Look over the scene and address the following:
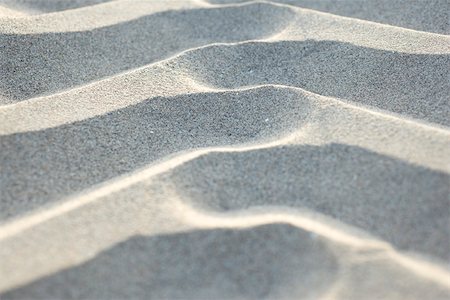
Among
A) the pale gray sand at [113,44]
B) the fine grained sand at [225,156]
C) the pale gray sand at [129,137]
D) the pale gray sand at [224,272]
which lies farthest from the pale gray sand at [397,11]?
the pale gray sand at [224,272]

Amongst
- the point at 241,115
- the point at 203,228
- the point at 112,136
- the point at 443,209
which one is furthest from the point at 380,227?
the point at 112,136

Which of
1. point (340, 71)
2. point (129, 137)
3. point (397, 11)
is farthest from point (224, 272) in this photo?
point (397, 11)

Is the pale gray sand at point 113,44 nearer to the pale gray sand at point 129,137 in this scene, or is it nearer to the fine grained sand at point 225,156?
the fine grained sand at point 225,156

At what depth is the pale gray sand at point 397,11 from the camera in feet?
4.29

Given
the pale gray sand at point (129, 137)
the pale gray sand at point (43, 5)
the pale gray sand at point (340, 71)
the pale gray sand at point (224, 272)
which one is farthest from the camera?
the pale gray sand at point (43, 5)

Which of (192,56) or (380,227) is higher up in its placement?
(192,56)

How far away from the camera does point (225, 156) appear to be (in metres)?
0.97

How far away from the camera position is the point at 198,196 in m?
0.90

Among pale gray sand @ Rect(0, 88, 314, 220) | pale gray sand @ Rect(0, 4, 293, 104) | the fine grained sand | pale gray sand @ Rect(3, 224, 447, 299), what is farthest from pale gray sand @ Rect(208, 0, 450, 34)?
pale gray sand @ Rect(3, 224, 447, 299)

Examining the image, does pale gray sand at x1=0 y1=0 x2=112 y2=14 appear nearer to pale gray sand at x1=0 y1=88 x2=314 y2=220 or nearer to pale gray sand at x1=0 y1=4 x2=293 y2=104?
pale gray sand at x1=0 y1=4 x2=293 y2=104

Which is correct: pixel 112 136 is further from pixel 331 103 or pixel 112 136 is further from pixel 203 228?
pixel 331 103

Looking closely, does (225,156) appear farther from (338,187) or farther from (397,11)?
(397,11)

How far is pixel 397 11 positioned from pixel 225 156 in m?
0.67

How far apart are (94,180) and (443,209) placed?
55 centimetres
